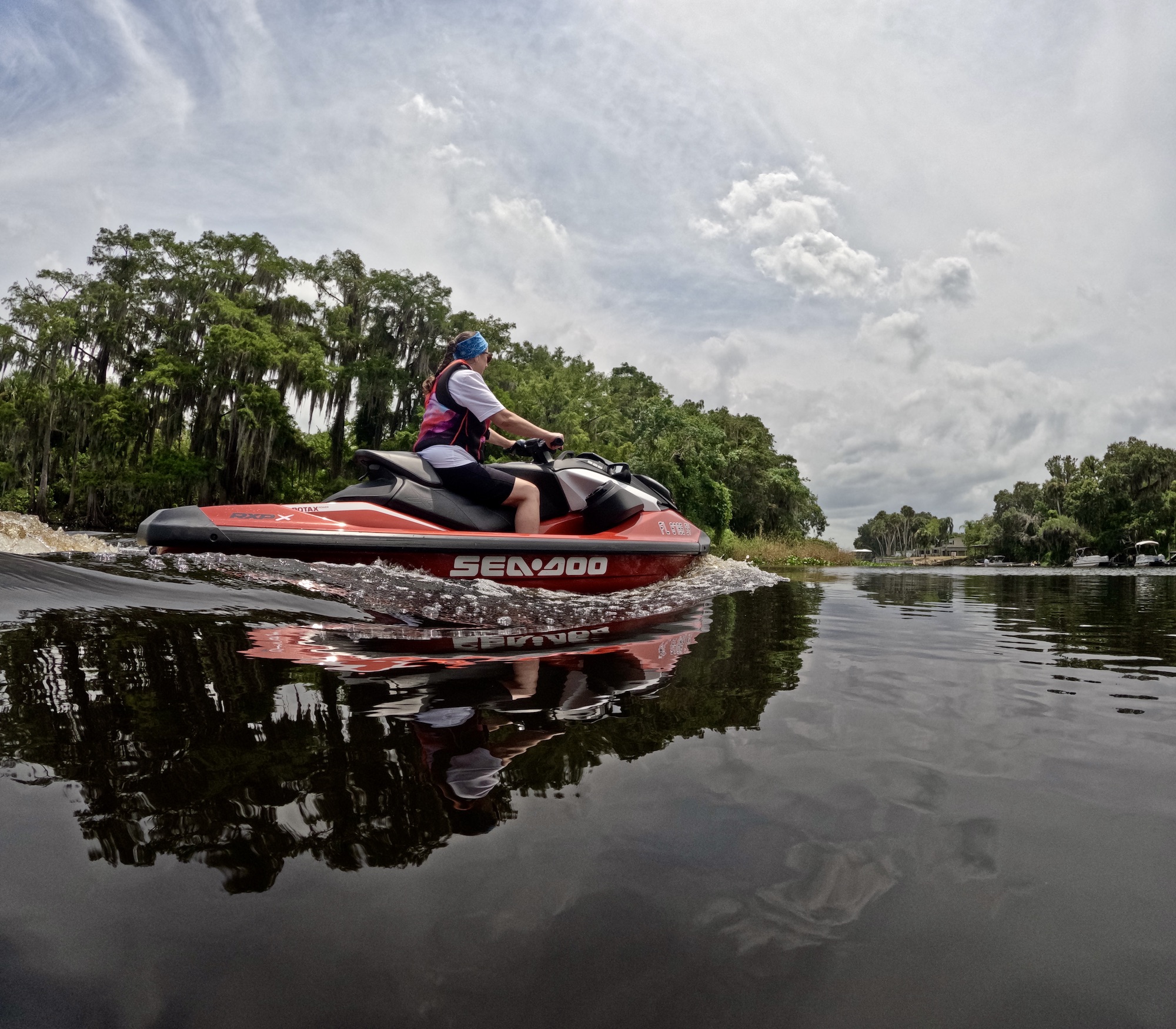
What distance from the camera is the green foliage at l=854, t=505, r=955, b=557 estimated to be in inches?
4274

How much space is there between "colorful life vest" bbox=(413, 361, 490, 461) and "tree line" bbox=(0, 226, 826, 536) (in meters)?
20.6

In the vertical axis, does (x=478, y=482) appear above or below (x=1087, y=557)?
below

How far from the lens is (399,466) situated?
5363 millimetres

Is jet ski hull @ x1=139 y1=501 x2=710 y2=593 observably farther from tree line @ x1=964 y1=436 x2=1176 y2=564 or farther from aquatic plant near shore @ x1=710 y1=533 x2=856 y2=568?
tree line @ x1=964 y1=436 x2=1176 y2=564

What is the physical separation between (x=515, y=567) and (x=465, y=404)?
139 centimetres

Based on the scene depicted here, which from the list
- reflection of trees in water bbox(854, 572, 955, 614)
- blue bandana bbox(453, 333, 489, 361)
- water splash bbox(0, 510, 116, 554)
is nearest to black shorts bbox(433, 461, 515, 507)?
blue bandana bbox(453, 333, 489, 361)

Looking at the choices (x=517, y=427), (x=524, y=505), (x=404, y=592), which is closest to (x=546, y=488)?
(x=524, y=505)

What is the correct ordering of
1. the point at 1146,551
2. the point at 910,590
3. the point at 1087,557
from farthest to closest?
the point at 1087,557, the point at 1146,551, the point at 910,590

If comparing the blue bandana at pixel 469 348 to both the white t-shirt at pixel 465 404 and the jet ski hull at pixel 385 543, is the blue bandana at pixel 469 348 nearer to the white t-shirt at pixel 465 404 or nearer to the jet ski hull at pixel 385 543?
the white t-shirt at pixel 465 404

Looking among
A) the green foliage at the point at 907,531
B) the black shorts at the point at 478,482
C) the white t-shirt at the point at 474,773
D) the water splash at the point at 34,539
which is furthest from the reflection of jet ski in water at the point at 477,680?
the green foliage at the point at 907,531

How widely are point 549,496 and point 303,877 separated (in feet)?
16.8

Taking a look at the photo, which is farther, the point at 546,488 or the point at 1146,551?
the point at 1146,551

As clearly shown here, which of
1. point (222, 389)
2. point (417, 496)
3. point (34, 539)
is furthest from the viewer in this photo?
point (222, 389)

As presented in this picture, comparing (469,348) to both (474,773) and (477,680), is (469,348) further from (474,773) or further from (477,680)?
(474,773)
